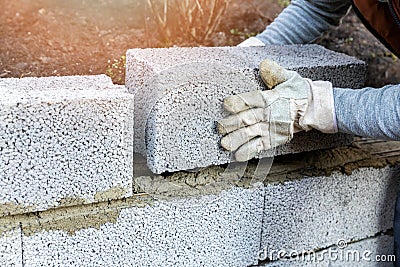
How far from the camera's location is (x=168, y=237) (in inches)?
61.9

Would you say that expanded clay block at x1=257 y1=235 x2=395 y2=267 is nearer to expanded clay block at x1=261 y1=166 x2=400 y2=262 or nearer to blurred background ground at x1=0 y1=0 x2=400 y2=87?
expanded clay block at x1=261 y1=166 x2=400 y2=262

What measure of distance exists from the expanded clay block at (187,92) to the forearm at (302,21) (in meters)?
0.36

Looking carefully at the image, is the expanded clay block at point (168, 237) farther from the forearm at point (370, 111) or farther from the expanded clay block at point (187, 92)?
the forearm at point (370, 111)

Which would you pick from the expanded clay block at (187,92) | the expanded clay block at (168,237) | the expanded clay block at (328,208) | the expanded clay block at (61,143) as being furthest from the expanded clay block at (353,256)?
the expanded clay block at (61,143)

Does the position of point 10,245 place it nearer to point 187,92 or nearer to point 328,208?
point 187,92

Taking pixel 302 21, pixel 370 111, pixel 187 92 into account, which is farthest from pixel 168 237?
pixel 302 21

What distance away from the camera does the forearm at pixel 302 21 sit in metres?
2.01

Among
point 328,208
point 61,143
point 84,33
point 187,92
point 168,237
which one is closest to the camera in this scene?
point 61,143

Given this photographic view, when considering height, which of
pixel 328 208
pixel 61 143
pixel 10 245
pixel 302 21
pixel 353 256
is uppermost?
pixel 302 21

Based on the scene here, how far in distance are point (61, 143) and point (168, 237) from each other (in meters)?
0.45

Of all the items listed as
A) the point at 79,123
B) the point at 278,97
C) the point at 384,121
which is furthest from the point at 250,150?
the point at 79,123

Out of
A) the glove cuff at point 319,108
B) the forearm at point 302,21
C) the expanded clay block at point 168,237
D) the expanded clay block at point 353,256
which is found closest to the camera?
the expanded clay block at point 168,237

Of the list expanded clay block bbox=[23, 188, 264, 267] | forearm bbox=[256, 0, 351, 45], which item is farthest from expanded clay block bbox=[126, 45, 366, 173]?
forearm bbox=[256, 0, 351, 45]

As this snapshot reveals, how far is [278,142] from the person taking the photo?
5.23 feet
